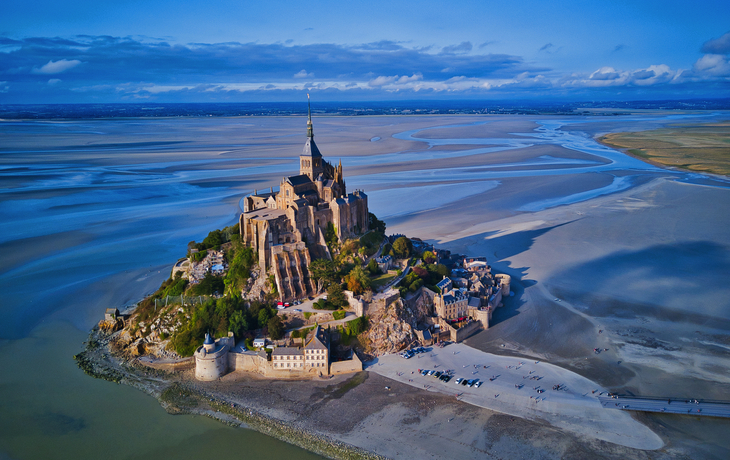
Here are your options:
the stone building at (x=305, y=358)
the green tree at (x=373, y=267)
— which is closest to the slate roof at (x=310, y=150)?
the green tree at (x=373, y=267)

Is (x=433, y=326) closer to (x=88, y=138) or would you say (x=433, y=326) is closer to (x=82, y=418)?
(x=82, y=418)

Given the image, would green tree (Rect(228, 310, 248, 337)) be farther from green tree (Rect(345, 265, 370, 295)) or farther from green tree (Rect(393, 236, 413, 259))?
green tree (Rect(393, 236, 413, 259))

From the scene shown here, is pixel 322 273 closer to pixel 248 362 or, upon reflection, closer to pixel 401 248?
pixel 248 362

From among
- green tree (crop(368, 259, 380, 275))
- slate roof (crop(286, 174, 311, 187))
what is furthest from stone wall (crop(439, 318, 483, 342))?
slate roof (crop(286, 174, 311, 187))

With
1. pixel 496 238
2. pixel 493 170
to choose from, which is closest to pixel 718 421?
pixel 496 238

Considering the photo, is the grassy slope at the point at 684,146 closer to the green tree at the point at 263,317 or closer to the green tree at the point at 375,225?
the green tree at the point at 375,225
